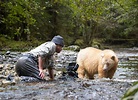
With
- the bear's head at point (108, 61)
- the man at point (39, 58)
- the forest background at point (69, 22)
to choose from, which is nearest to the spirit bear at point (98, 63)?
the bear's head at point (108, 61)

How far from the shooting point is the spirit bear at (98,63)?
8.34 m

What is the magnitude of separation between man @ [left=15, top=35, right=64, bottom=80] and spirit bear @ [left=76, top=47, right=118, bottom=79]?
2068 mm

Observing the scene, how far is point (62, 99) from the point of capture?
4473 millimetres

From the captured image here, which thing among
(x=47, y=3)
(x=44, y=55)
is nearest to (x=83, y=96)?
(x=44, y=55)

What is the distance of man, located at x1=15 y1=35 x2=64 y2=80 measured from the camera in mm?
6422

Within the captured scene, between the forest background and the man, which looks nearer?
the man

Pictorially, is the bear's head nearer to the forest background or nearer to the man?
the man

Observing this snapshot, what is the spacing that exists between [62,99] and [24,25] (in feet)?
72.2

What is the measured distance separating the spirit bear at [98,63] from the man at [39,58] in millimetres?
2068

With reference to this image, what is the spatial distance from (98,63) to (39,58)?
9.58ft

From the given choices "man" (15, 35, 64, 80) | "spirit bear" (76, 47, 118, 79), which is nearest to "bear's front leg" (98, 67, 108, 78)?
"spirit bear" (76, 47, 118, 79)

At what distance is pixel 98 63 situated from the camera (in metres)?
8.75

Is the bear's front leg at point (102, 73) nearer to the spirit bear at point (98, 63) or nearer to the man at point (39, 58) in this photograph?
the spirit bear at point (98, 63)

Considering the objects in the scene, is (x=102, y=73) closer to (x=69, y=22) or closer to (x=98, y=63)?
(x=98, y=63)
